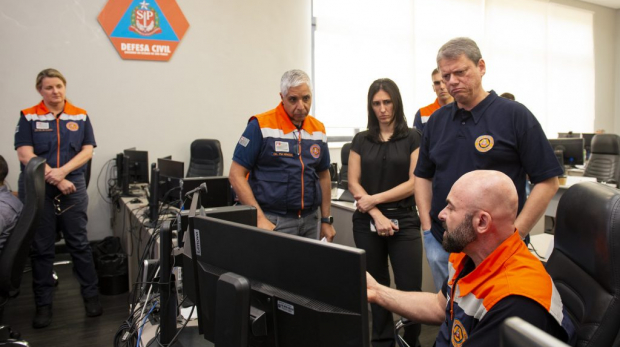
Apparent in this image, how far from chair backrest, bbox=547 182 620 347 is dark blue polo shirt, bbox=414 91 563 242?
0.44 metres

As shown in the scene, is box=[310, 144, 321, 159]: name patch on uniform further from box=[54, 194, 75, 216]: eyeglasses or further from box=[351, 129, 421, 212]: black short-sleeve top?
box=[54, 194, 75, 216]: eyeglasses

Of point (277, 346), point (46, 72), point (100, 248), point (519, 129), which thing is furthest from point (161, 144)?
point (277, 346)

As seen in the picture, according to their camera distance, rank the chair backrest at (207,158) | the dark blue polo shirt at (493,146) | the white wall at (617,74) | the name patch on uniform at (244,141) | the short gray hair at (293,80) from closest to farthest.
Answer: the dark blue polo shirt at (493,146)
the short gray hair at (293,80)
the name patch on uniform at (244,141)
the chair backrest at (207,158)
the white wall at (617,74)

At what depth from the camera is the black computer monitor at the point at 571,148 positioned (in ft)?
16.7

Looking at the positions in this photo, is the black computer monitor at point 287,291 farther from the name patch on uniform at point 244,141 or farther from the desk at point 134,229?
the desk at point 134,229

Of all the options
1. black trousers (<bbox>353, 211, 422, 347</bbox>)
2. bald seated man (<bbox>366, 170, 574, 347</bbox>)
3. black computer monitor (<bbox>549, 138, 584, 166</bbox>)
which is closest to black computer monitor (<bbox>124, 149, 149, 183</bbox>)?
black trousers (<bbox>353, 211, 422, 347</bbox>)

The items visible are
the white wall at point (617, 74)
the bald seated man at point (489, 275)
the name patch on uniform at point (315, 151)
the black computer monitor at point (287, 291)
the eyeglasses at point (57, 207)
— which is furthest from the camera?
the white wall at point (617, 74)

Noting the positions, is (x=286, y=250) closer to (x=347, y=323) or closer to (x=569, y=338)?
(x=347, y=323)

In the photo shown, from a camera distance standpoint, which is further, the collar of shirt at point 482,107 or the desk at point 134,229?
the desk at point 134,229

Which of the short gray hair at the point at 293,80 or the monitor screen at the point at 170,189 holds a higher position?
the short gray hair at the point at 293,80

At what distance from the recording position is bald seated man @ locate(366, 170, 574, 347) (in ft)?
3.27

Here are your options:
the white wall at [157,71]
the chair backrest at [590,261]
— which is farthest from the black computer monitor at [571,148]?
the chair backrest at [590,261]

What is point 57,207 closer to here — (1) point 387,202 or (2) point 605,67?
(1) point 387,202

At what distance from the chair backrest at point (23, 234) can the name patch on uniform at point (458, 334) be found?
2.05m
